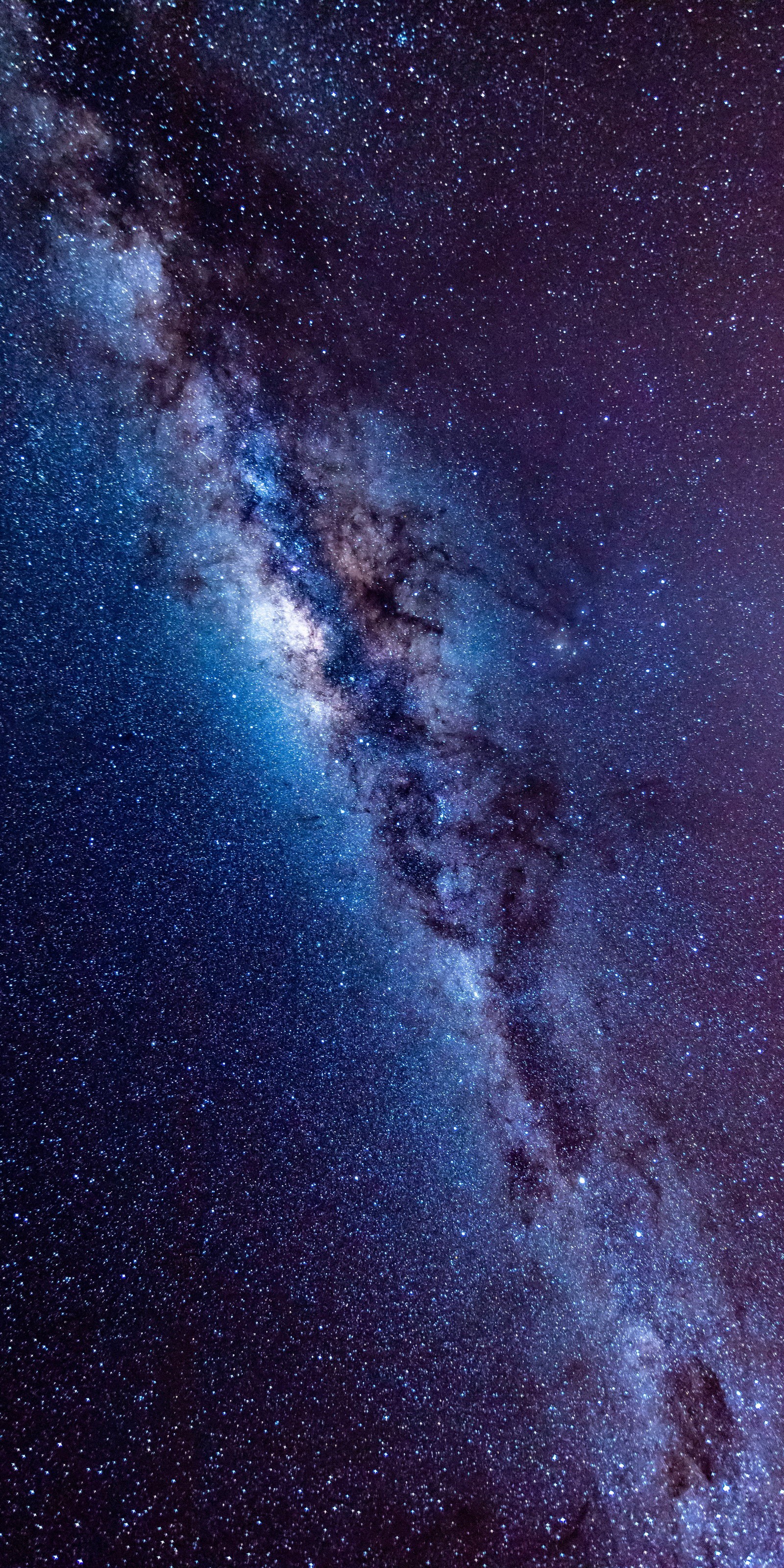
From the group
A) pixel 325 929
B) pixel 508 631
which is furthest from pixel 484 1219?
pixel 508 631

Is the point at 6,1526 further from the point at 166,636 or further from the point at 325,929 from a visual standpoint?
the point at 166,636

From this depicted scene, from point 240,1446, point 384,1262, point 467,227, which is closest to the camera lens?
point 240,1446

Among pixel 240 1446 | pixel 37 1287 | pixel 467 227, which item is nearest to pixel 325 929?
pixel 37 1287

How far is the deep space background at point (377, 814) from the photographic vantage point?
6.98ft

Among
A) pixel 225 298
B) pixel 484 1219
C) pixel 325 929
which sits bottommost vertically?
pixel 484 1219

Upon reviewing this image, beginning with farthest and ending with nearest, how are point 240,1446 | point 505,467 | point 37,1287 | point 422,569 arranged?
point 422,569, point 505,467, point 240,1446, point 37,1287

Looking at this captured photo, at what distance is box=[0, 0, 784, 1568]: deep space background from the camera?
2127mm

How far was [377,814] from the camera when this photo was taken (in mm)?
3195

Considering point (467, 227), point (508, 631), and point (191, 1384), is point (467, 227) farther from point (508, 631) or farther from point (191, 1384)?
point (191, 1384)

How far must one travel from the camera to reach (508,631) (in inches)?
125

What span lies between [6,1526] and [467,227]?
16.6ft

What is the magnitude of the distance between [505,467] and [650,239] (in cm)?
103

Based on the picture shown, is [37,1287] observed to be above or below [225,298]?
below

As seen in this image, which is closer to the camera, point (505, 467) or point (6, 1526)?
point (6, 1526)
